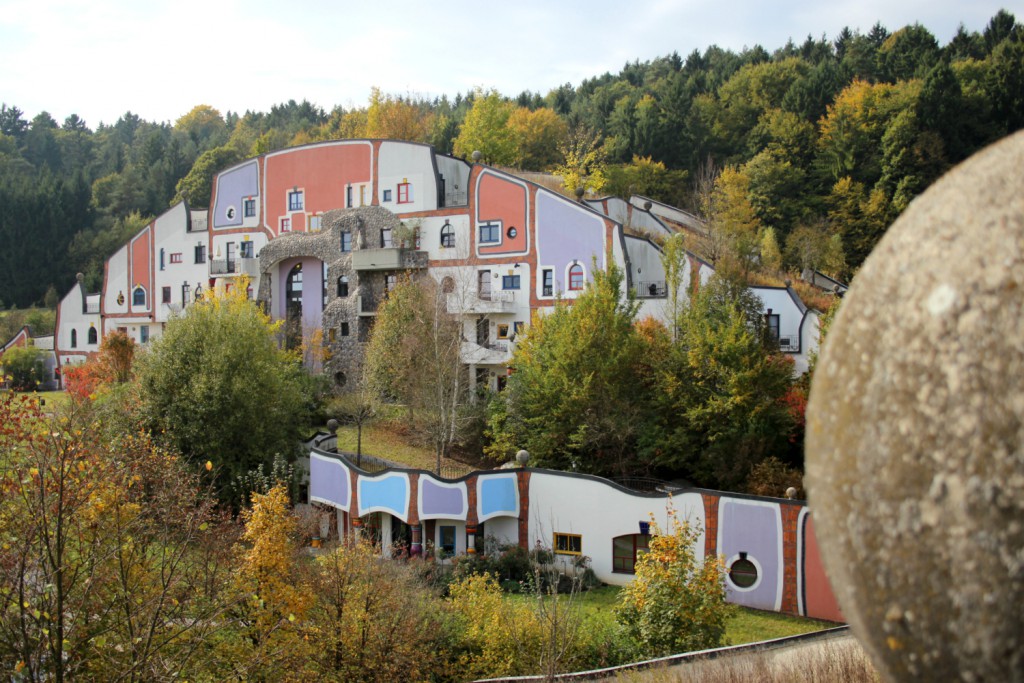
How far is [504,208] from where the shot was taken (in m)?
35.1

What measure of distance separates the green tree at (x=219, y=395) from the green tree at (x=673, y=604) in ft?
48.2

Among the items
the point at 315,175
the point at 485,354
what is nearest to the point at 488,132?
the point at 315,175

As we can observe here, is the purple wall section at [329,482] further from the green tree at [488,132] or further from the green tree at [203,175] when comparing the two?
the green tree at [203,175]

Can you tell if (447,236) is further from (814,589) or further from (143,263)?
(814,589)

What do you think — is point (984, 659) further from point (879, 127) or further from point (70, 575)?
point (879, 127)

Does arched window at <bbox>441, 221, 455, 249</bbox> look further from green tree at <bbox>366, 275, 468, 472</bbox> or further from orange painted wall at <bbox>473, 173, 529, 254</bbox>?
green tree at <bbox>366, 275, 468, 472</bbox>

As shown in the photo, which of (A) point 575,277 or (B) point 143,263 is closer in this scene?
(A) point 575,277

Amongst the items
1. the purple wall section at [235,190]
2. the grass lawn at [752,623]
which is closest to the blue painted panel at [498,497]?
the grass lawn at [752,623]

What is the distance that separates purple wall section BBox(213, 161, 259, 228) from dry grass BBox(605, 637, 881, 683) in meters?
36.9

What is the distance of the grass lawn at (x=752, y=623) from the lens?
1833 cm

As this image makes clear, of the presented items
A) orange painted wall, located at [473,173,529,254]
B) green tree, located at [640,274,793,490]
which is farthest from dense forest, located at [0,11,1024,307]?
green tree, located at [640,274,793,490]

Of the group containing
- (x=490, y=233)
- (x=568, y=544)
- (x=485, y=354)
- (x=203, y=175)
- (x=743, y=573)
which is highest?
(x=203, y=175)

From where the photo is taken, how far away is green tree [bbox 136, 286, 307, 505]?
88.6 ft

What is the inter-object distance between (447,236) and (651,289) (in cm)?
956
